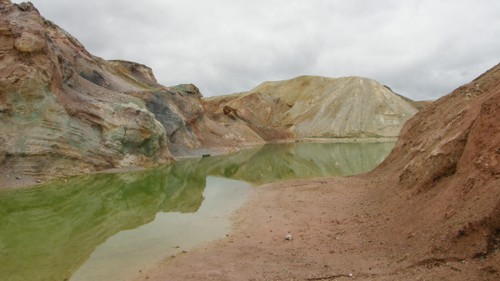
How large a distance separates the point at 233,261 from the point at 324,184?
10.8 meters

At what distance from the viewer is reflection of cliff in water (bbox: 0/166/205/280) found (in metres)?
10.2

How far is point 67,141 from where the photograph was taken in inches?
1057

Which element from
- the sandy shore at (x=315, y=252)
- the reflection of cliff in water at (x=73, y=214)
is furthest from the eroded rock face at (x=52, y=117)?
the sandy shore at (x=315, y=252)

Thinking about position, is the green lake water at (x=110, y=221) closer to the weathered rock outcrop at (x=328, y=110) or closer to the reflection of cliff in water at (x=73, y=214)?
the reflection of cliff in water at (x=73, y=214)

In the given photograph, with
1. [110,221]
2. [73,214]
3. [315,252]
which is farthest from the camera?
[73,214]

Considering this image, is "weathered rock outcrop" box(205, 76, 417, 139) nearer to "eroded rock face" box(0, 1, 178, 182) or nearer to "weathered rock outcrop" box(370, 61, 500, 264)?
"eroded rock face" box(0, 1, 178, 182)

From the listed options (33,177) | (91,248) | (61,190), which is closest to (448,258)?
(91,248)

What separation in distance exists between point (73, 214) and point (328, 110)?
7533 centimetres

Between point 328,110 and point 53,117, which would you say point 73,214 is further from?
point 328,110

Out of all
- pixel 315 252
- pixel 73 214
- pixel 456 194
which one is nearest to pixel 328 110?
pixel 73 214

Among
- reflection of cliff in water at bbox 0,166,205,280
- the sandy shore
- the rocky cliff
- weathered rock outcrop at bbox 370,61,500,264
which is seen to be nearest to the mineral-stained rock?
the rocky cliff

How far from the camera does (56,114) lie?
2703cm

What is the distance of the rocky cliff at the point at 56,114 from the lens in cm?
2469

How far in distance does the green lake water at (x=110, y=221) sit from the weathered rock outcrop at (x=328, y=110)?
167 feet
